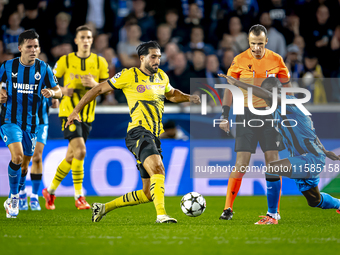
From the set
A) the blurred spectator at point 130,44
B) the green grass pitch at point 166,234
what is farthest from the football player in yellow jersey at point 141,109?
the blurred spectator at point 130,44

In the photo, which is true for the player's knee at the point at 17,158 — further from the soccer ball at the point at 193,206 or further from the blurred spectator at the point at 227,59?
the blurred spectator at the point at 227,59

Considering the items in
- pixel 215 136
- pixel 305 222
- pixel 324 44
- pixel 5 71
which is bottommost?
pixel 305 222

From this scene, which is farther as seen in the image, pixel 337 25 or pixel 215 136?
pixel 337 25

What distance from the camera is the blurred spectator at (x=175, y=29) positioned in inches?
460

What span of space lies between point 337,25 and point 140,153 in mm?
8099

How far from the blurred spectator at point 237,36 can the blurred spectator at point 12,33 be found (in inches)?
183

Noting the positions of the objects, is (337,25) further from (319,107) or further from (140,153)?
(140,153)

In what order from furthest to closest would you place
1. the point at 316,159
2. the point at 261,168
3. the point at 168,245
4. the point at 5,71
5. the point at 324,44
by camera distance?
the point at 324,44, the point at 261,168, the point at 5,71, the point at 316,159, the point at 168,245

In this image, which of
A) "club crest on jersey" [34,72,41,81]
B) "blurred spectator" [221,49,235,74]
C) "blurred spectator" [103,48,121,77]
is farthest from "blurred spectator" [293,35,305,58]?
"club crest on jersey" [34,72,41,81]

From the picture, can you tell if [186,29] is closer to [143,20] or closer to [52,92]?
[143,20]

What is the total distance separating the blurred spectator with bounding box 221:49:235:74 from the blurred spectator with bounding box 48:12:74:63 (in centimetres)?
325

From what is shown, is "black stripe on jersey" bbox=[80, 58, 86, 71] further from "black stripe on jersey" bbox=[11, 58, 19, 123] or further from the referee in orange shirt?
the referee in orange shirt

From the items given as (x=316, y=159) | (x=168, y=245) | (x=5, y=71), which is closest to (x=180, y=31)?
(x=5, y=71)

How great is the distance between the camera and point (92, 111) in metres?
8.13
